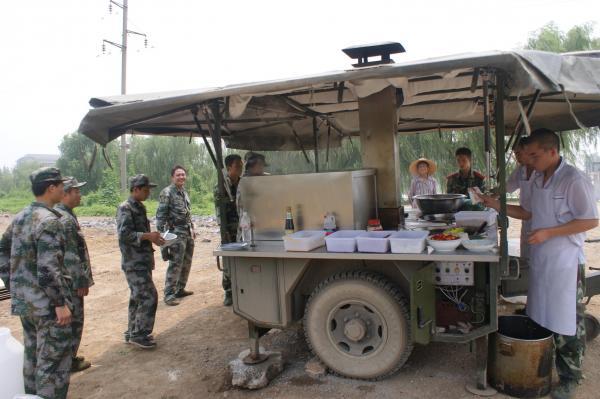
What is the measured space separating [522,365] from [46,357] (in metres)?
3.39

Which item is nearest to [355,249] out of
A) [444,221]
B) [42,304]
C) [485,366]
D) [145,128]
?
[485,366]

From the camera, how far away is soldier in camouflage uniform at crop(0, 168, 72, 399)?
3.00 m

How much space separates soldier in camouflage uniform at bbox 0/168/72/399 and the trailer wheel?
1859 millimetres

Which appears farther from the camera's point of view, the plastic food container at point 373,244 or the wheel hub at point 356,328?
the wheel hub at point 356,328

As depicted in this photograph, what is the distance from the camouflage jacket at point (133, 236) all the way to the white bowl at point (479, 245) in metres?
3.13

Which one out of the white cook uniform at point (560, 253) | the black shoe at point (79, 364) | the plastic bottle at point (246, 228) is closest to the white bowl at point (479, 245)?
the white cook uniform at point (560, 253)

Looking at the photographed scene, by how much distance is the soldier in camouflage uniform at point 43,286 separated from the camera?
300cm

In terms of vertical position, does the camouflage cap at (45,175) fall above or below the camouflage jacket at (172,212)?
above

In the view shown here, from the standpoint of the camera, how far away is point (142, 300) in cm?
440

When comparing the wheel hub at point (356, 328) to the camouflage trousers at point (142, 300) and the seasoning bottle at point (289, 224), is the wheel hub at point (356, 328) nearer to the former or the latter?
the seasoning bottle at point (289, 224)

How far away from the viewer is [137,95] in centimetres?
380

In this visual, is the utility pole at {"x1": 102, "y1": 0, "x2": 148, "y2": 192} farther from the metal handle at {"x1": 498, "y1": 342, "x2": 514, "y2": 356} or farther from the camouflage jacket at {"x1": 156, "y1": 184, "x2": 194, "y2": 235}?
the metal handle at {"x1": 498, "y1": 342, "x2": 514, "y2": 356}

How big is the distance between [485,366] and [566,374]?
526 mm

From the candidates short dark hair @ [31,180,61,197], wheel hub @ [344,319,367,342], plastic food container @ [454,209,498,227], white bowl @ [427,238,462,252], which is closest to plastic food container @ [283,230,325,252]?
wheel hub @ [344,319,367,342]
